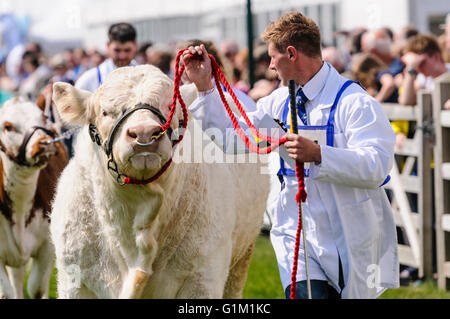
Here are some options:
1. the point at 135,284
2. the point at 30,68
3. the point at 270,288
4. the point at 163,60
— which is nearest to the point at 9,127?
the point at 270,288

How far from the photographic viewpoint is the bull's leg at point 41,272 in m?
6.94

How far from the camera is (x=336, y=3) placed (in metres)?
16.4

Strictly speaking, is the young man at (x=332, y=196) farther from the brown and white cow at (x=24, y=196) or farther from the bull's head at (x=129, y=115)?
the brown and white cow at (x=24, y=196)

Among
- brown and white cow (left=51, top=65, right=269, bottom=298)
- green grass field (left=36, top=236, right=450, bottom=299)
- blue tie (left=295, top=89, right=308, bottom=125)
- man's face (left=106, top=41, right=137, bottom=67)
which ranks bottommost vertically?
green grass field (left=36, top=236, right=450, bottom=299)

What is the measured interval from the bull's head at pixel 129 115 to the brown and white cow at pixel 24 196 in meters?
2.09

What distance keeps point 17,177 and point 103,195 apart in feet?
7.90

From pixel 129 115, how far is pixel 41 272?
10.4 feet

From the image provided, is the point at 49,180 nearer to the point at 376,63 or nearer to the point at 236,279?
the point at 236,279

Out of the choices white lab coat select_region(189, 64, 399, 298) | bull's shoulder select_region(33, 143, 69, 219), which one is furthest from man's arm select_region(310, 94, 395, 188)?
bull's shoulder select_region(33, 143, 69, 219)

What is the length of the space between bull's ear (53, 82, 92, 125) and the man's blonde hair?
1140mm

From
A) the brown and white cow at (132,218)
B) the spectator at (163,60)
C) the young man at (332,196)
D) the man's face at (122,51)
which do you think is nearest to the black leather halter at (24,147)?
the man's face at (122,51)

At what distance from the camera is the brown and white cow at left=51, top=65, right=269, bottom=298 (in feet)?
14.6

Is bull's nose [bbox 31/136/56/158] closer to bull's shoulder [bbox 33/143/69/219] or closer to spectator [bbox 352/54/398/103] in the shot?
bull's shoulder [bbox 33/143/69/219]

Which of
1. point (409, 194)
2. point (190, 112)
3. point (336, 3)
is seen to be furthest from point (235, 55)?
point (190, 112)
